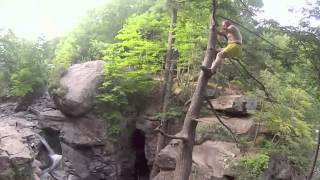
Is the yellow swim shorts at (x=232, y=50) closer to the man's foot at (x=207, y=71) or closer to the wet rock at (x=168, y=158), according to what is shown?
the man's foot at (x=207, y=71)

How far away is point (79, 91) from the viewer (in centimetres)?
1491

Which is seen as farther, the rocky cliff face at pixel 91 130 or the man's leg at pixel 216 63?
the rocky cliff face at pixel 91 130

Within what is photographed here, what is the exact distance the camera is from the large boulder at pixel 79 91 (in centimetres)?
1487

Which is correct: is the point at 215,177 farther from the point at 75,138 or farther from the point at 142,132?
the point at 75,138

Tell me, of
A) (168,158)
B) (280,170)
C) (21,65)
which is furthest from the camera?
(21,65)

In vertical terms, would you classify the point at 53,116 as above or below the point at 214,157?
below

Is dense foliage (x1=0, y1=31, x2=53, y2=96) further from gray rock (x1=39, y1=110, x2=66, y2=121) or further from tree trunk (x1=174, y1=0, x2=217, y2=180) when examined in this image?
tree trunk (x1=174, y1=0, x2=217, y2=180)

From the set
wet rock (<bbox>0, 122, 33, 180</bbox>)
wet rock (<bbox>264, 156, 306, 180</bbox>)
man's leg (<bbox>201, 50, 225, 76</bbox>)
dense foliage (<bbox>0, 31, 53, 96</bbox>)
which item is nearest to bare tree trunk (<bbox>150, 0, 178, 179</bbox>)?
wet rock (<bbox>264, 156, 306, 180</bbox>)

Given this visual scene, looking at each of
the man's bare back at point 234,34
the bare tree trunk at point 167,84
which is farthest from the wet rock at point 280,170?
the man's bare back at point 234,34

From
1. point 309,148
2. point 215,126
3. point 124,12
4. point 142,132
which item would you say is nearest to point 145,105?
point 142,132

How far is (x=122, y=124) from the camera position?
15297mm

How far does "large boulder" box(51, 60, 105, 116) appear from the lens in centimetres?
1487

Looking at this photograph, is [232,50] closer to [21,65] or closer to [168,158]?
[168,158]

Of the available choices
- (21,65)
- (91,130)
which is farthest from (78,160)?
(21,65)
